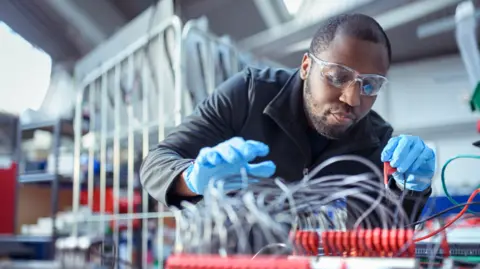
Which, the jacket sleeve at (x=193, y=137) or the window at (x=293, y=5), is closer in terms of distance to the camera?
the jacket sleeve at (x=193, y=137)

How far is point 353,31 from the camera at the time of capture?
86 centimetres

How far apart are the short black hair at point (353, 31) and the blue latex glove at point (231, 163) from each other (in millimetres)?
364

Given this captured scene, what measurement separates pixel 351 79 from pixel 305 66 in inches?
7.6

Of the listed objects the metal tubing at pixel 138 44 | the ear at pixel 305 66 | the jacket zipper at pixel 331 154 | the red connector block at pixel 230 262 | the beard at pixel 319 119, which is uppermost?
the metal tubing at pixel 138 44

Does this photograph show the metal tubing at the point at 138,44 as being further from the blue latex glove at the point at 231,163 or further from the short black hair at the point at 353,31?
the blue latex glove at the point at 231,163

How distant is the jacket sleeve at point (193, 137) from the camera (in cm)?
77

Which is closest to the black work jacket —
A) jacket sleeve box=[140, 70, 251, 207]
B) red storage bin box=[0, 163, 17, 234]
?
jacket sleeve box=[140, 70, 251, 207]

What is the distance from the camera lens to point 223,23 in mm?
2311

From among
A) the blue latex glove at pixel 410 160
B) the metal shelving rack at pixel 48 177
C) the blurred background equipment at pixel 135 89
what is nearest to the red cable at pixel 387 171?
the blue latex glove at pixel 410 160

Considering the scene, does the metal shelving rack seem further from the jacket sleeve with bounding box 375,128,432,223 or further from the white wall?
the white wall

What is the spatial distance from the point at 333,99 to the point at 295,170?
0.61 feet

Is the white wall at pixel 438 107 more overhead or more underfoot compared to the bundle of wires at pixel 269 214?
more overhead

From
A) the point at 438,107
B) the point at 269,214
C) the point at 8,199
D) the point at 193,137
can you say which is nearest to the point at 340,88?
the point at 193,137

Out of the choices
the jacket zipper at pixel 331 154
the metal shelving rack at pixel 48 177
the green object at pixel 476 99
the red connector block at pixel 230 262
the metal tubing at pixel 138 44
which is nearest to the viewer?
the red connector block at pixel 230 262
